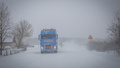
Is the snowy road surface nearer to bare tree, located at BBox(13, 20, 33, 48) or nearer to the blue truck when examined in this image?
the blue truck

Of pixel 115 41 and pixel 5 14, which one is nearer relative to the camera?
pixel 115 41

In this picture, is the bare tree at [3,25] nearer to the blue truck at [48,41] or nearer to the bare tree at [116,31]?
the blue truck at [48,41]

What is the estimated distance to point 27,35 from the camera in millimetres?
37312

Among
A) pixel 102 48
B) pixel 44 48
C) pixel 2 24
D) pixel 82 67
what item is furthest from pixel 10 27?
pixel 102 48

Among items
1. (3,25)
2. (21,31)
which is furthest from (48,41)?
→ (21,31)

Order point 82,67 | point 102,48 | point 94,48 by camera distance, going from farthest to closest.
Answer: point 94,48, point 102,48, point 82,67

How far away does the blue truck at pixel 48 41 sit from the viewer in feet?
69.2

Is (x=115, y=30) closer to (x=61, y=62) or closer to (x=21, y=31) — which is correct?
(x=61, y=62)

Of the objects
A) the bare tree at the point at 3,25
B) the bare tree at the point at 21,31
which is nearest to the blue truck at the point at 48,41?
the bare tree at the point at 3,25

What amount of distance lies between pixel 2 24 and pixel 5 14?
162 cm

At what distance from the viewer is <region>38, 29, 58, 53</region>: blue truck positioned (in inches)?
830

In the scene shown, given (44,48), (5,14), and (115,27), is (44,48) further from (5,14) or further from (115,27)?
(115,27)

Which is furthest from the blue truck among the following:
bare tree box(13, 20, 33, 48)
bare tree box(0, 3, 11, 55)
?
bare tree box(13, 20, 33, 48)

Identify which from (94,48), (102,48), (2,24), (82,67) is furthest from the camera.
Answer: (94,48)
